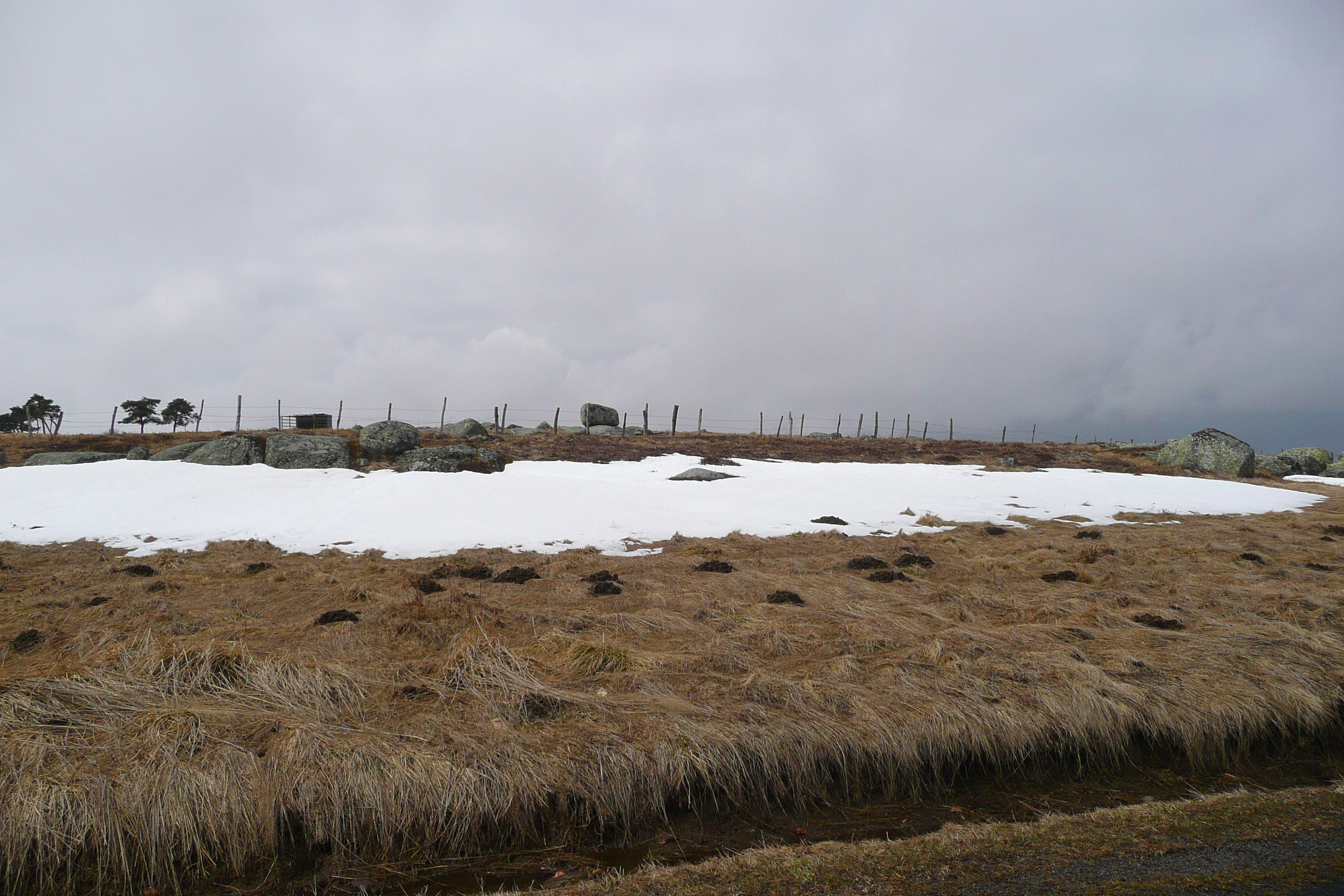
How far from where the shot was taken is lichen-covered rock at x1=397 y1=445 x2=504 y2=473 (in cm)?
2500

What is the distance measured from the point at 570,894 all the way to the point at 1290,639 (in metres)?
8.21

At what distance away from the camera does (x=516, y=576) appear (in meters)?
10.2

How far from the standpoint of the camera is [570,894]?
139 inches

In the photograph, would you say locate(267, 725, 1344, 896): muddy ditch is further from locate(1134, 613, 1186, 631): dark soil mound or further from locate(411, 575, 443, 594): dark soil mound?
locate(411, 575, 443, 594): dark soil mound

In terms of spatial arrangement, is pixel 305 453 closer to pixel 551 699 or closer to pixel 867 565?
pixel 867 565

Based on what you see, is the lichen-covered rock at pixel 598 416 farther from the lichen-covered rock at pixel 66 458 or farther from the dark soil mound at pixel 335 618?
the dark soil mound at pixel 335 618

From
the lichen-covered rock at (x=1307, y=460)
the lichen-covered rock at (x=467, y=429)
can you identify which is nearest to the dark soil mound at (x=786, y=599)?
the lichen-covered rock at (x=467, y=429)

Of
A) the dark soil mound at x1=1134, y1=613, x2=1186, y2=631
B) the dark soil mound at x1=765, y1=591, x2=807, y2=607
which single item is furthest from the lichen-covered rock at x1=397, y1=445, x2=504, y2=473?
the dark soil mound at x1=1134, y1=613, x2=1186, y2=631

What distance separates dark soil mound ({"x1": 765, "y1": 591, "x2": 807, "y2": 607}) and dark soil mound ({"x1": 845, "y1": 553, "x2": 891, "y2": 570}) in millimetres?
2562

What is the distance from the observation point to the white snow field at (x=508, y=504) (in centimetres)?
1445

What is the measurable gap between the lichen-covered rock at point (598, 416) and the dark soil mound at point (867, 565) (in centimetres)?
3983

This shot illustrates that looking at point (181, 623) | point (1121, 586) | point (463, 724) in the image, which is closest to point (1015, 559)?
point (1121, 586)

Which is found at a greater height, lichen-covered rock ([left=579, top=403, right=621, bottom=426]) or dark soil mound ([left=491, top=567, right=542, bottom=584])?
lichen-covered rock ([left=579, top=403, right=621, bottom=426])

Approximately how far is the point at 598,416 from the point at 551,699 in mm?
45447
